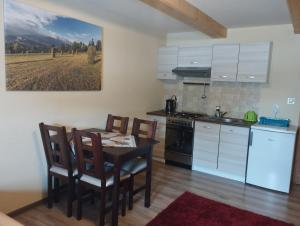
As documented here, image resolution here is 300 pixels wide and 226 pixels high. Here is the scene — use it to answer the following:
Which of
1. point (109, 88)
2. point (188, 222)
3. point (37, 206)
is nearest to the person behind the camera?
point (188, 222)

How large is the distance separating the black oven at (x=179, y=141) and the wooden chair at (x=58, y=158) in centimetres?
202

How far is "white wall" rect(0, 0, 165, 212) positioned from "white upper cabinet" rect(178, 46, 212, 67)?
1.80ft

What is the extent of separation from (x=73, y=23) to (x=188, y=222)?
2.59 metres

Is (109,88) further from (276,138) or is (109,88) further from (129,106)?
(276,138)

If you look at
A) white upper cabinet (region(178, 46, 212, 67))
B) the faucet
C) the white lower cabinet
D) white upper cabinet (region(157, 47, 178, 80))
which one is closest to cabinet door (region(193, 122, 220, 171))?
the white lower cabinet

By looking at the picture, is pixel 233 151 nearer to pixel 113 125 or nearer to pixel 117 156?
pixel 113 125

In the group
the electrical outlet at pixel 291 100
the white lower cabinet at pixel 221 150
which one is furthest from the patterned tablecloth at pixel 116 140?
the electrical outlet at pixel 291 100

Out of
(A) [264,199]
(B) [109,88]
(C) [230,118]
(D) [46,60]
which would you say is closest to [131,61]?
(B) [109,88]

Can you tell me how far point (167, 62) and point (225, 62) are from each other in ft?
3.57

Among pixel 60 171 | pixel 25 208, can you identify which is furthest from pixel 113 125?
pixel 25 208

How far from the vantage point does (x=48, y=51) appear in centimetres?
267

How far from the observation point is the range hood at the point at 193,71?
13.2 feet

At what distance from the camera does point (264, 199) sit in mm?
3141

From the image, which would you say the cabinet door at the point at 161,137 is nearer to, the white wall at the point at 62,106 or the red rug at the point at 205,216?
the white wall at the point at 62,106
